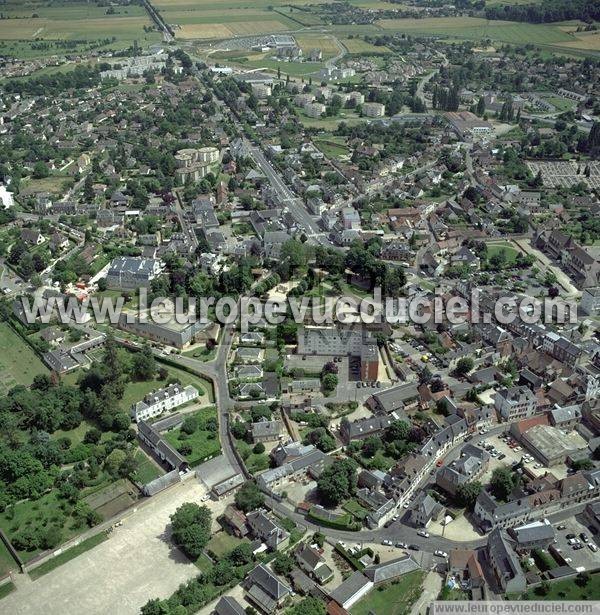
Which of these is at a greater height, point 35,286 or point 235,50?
point 235,50

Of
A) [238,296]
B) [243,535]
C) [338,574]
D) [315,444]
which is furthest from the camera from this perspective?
[238,296]

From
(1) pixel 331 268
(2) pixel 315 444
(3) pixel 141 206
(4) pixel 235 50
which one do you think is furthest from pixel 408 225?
(4) pixel 235 50

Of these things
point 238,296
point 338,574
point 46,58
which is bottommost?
point 338,574

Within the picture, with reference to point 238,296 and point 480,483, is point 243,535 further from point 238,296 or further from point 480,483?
point 238,296

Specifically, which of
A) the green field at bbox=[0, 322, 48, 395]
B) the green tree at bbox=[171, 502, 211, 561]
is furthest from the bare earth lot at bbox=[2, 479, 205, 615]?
the green field at bbox=[0, 322, 48, 395]

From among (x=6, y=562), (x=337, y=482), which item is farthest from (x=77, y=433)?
(x=337, y=482)

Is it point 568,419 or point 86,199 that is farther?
point 86,199

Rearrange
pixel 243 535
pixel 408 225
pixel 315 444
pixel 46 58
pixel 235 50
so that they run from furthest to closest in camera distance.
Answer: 1. pixel 235 50
2. pixel 46 58
3. pixel 408 225
4. pixel 315 444
5. pixel 243 535

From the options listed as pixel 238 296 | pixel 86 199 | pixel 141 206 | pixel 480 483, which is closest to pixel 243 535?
→ pixel 480 483
